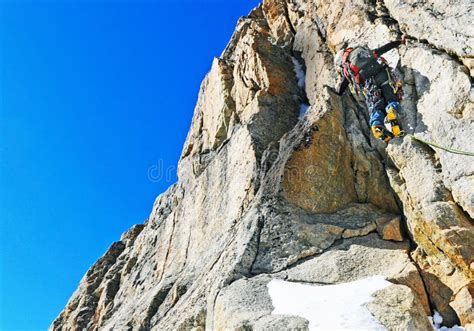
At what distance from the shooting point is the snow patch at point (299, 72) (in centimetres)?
1871

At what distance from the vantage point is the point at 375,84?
1243 cm

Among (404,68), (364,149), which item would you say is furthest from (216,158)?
(404,68)

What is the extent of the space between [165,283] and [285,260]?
553cm

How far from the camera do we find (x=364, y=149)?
12.5 meters

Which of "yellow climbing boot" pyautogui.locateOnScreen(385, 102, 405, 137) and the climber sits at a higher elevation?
the climber

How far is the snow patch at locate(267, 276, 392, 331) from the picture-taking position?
25.8ft

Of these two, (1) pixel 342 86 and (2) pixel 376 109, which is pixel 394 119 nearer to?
(2) pixel 376 109

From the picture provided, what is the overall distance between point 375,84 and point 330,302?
6.67 m

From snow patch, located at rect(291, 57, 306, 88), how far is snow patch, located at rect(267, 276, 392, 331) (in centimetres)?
1079

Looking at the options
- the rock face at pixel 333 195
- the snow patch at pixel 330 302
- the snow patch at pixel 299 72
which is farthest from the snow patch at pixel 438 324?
the snow patch at pixel 299 72

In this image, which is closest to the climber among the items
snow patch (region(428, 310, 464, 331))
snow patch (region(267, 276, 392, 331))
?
snow patch (region(267, 276, 392, 331))

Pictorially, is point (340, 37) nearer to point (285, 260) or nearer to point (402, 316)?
point (285, 260)

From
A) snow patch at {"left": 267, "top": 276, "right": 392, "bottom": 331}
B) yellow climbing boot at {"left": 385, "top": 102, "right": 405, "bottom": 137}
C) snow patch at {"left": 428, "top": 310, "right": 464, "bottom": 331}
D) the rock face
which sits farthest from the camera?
yellow climbing boot at {"left": 385, "top": 102, "right": 405, "bottom": 137}

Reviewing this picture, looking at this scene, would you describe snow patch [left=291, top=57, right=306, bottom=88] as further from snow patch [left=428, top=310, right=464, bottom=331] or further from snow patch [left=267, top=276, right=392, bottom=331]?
snow patch [left=428, top=310, right=464, bottom=331]
